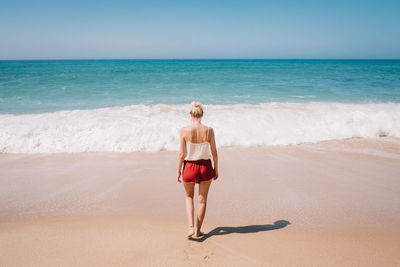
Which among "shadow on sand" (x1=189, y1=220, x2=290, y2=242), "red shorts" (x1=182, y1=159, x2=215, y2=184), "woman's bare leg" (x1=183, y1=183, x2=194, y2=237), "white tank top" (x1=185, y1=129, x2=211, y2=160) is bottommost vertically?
"shadow on sand" (x1=189, y1=220, x2=290, y2=242)

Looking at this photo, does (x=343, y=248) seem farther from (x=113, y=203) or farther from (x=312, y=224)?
(x=113, y=203)

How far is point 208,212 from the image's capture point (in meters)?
3.87

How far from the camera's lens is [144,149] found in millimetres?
6801

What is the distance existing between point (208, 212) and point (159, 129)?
409 centimetres

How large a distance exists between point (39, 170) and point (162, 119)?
4.10 metres

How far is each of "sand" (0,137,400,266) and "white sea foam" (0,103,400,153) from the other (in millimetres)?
665

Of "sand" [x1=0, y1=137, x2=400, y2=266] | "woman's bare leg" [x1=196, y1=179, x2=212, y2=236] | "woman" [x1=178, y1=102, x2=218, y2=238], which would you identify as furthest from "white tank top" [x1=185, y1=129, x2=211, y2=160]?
"sand" [x1=0, y1=137, x2=400, y2=266]

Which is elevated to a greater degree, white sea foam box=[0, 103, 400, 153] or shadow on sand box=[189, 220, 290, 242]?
white sea foam box=[0, 103, 400, 153]

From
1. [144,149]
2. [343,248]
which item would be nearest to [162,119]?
[144,149]

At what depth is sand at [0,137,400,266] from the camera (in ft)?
9.56

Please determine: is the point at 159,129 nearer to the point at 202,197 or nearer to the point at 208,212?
the point at 208,212

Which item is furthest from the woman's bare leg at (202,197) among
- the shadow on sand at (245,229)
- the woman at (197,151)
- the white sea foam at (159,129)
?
the white sea foam at (159,129)

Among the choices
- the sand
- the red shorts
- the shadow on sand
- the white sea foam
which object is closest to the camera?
the sand

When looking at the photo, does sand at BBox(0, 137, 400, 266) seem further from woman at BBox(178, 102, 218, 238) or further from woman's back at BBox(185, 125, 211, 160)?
woman's back at BBox(185, 125, 211, 160)
